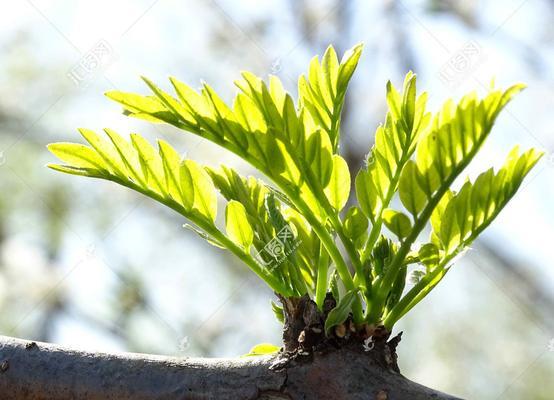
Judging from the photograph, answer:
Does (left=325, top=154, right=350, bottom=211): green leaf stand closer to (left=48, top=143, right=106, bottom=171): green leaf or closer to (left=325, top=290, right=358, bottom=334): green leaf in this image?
(left=325, top=290, right=358, bottom=334): green leaf

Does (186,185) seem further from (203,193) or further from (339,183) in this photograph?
(339,183)

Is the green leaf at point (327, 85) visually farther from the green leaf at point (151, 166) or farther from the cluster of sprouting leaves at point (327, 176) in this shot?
the green leaf at point (151, 166)

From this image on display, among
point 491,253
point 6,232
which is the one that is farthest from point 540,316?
point 6,232

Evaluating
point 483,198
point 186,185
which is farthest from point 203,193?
point 483,198

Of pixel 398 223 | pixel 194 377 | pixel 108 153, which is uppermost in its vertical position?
pixel 108 153

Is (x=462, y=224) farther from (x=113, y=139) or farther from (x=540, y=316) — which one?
(x=540, y=316)

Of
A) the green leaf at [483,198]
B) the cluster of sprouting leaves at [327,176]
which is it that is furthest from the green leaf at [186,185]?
Answer: the green leaf at [483,198]
